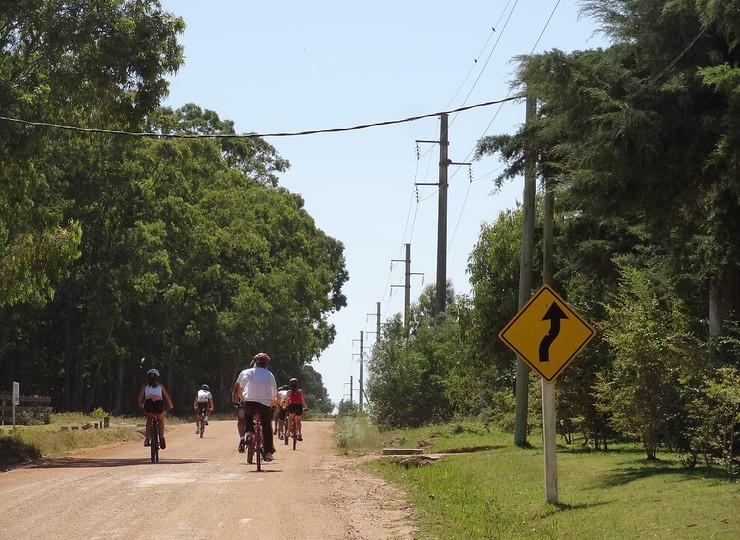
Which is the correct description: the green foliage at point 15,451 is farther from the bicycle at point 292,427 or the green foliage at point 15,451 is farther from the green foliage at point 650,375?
the green foliage at point 650,375

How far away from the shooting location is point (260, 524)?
43.2 ft

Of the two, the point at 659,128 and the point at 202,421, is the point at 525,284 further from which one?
the point at 202,421

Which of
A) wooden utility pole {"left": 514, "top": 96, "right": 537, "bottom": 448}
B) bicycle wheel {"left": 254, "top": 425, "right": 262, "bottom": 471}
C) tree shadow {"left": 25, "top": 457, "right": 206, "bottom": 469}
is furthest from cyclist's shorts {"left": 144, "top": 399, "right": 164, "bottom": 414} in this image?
wooden utility pole {"left": 514, "top": 96, "right": 537, "bottom": 448}

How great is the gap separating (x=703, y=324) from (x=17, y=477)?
39.3 ft

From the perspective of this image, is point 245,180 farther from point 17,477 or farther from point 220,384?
point 17,477

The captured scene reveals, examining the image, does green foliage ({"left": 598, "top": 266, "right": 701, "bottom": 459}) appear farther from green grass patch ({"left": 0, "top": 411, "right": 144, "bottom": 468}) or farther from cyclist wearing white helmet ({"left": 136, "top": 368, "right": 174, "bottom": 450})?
green grass patch ({"left": 0, "top": 411, "right": 144, "bottom": 468})

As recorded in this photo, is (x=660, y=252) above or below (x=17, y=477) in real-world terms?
above

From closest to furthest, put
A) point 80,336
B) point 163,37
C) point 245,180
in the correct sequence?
point 163,37 → point 80,336 → point 245,180

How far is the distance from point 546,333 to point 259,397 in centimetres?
776

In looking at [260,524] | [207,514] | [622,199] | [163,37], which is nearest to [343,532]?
[260,524]

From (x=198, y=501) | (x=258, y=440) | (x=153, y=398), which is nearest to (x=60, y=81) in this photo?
(x=153, y=398)

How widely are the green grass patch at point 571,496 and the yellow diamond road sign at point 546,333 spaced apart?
176 cm

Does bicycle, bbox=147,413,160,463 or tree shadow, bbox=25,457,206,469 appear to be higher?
bicycle, bbox=147,413,160,463

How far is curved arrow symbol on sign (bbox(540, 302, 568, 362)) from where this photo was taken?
14.2 metres
